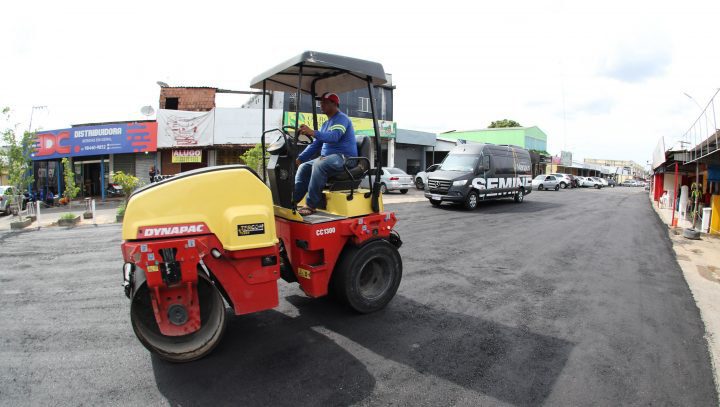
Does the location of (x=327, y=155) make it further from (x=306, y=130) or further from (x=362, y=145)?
(x=362, y=145)

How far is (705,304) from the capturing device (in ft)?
17.5

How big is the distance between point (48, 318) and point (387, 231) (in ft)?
13.2

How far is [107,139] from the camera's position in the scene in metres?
21.6

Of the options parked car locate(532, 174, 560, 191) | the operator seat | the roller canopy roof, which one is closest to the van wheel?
the roller canopy roof

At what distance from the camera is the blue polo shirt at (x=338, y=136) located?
4.40m

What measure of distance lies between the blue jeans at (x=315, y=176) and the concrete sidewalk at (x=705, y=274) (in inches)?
156

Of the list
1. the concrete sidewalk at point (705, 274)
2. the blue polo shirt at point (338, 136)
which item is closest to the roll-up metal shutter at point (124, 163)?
the blue polo shirt at point (338, 136)

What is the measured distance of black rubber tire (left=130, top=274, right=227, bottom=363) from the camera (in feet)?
10.6

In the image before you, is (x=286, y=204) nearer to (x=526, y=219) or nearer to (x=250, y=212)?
(x=250, y=212)

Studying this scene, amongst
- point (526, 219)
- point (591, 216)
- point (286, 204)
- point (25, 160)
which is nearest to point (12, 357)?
point (286, 204)

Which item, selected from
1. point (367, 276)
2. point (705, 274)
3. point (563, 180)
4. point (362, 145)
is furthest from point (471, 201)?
point (563, 180)

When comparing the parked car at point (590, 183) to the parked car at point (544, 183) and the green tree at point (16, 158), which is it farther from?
the green tree at point (16, 158)

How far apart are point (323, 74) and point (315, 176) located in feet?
4.23

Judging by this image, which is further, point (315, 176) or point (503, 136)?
point (503, 136)
